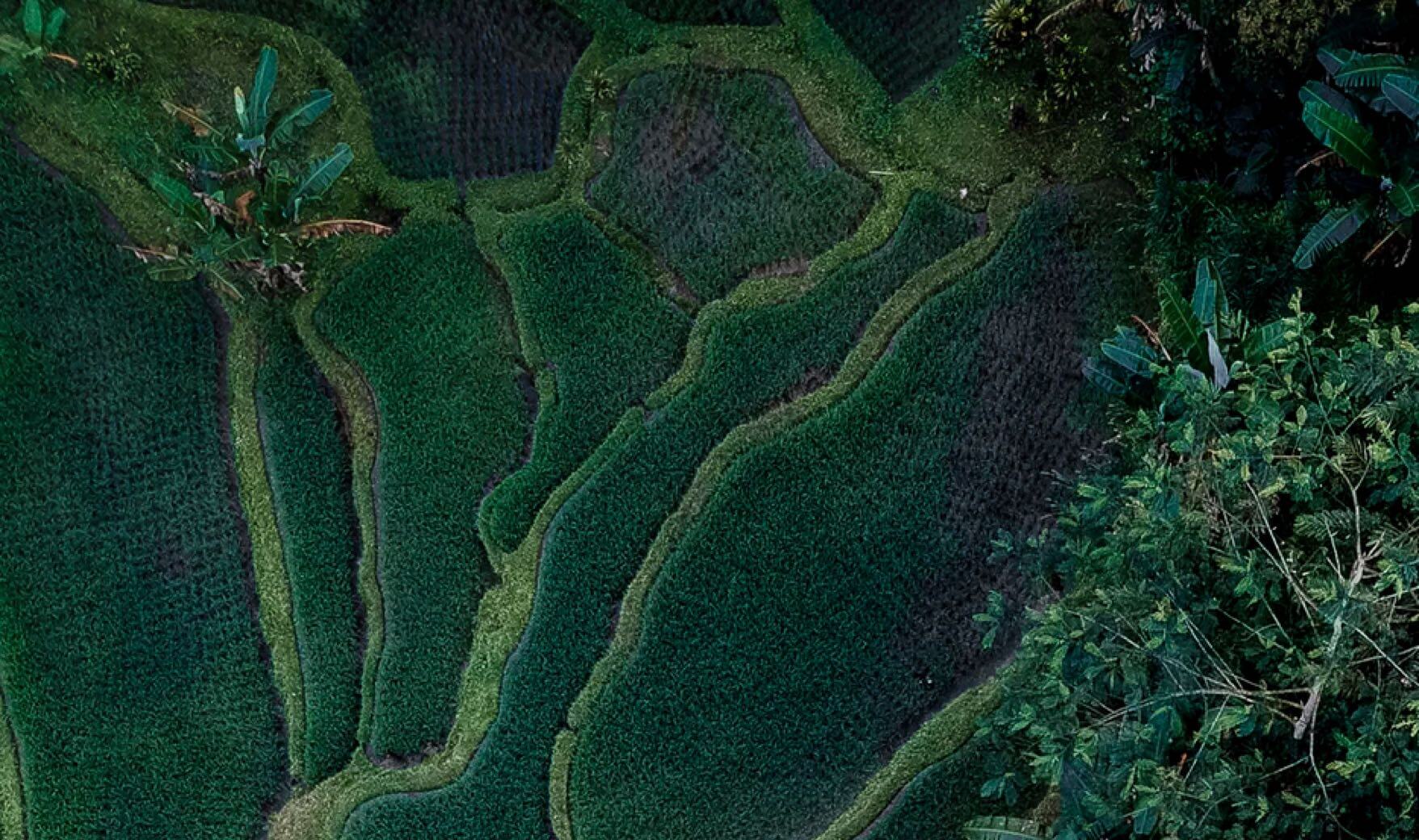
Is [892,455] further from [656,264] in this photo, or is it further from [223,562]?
[223,562]

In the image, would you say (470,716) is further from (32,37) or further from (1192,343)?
(32,37)

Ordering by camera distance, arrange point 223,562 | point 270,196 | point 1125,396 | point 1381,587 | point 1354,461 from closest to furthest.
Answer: point 1381,587, point 1354,461, point 1125,396, point 270,196, point 223,562

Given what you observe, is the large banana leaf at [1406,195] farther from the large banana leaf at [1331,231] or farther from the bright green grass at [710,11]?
the bright green grass at [710,11]

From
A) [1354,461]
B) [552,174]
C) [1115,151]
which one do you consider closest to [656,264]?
[552,174]

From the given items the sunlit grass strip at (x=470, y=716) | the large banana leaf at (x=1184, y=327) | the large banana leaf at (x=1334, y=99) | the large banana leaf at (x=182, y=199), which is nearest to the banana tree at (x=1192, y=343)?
the large banana leaf at (x=1184, y=327)

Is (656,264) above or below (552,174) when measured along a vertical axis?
below

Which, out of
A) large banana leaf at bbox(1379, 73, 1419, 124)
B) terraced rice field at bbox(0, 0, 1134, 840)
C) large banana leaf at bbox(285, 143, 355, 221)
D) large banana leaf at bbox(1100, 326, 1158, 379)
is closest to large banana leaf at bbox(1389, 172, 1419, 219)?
large banana leaf at bbox(1379, 73, 1419, 124)

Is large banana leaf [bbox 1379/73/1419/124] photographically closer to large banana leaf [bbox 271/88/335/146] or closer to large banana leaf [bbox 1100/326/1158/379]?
large banana leaf [bbox 1100/326/1158/379]
